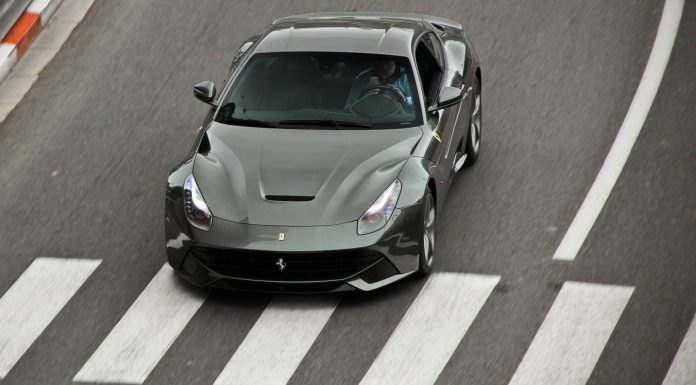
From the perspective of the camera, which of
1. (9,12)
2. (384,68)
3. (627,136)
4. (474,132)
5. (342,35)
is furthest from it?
(9,12)

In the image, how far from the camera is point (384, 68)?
10633 millimetres

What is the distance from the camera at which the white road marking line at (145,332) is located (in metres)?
8.72

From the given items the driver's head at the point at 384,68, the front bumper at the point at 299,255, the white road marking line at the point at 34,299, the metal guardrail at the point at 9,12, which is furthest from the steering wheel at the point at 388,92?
the metal guardrail at the point at 9,12

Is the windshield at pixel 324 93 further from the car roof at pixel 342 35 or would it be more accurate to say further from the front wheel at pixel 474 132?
the front wheel at pixel 474 132

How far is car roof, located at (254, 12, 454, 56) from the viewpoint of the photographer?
10.8 meters

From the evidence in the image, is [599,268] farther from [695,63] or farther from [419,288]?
[695,63]

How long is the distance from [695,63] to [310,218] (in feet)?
21.3

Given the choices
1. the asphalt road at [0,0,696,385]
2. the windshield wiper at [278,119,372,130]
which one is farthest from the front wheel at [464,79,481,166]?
the windshield wiper at [278,119,372,130]

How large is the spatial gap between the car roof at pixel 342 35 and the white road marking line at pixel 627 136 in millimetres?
2037

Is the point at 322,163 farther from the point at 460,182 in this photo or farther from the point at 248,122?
the point at 460,182

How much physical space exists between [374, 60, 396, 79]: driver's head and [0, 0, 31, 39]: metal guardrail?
232 inches

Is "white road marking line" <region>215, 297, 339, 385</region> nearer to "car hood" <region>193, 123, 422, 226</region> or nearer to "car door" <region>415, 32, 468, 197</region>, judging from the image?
"car hood" <region>193, 123, 422, 226</region>

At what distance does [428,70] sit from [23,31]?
19.6 ft

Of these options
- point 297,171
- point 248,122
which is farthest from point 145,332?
point 248,122
